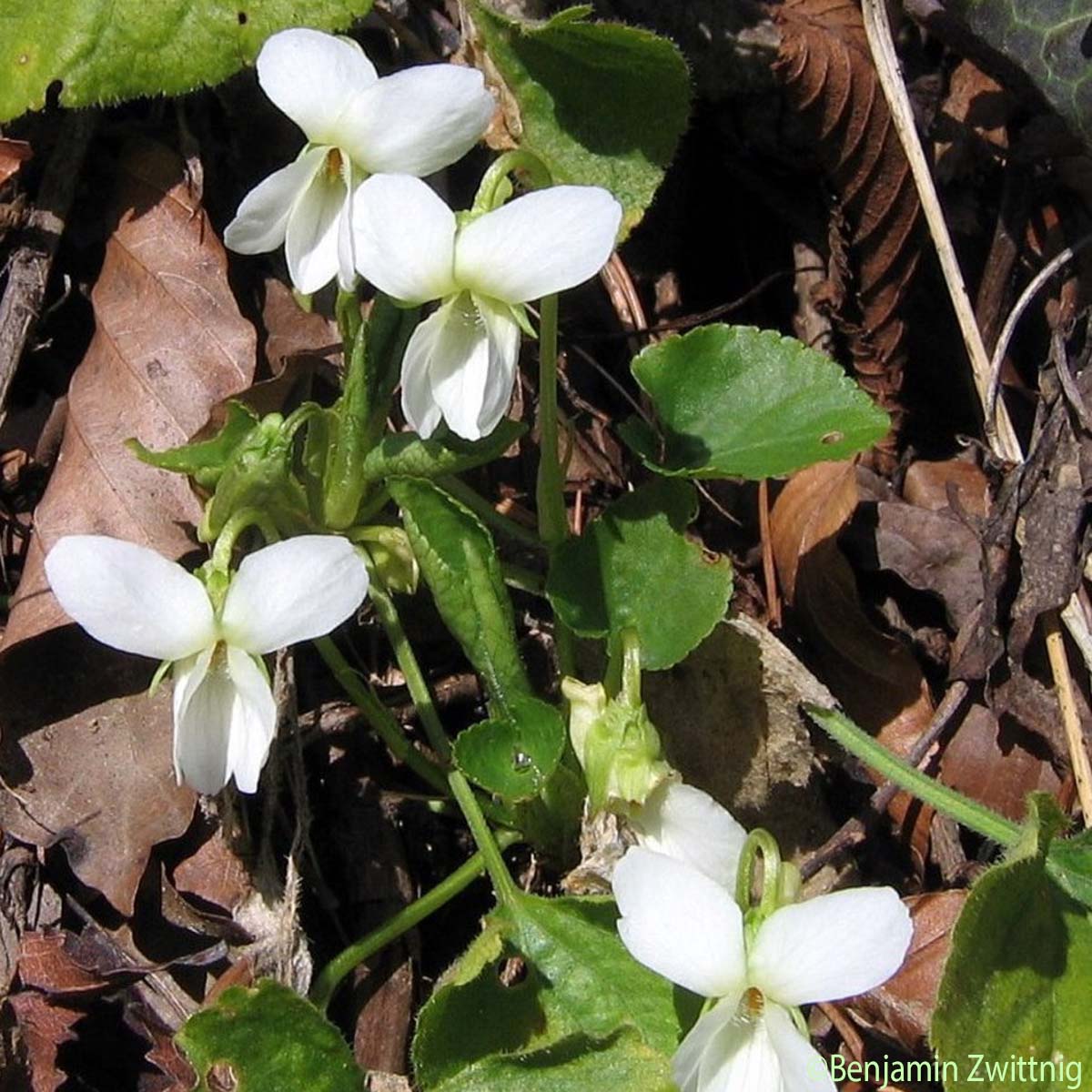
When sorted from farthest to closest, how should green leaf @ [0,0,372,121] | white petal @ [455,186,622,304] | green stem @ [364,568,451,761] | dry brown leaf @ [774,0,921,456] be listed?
dry brown leaf @ [774,0,921,456], green leaf @ [0,0,372,121], green stem @ [364,568,451,761], white petal @ [455,186,622,304]

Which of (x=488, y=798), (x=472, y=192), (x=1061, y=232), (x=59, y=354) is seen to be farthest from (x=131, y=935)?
(x=1061, y=232)

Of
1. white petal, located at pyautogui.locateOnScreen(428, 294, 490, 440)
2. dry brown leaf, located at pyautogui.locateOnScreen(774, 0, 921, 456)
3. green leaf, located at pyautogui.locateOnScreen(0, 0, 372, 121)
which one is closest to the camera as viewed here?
white petal, located at pyautogui.locateOnScreen(428, 294, 490, 440)

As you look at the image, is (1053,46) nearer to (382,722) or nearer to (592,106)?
(592,106)

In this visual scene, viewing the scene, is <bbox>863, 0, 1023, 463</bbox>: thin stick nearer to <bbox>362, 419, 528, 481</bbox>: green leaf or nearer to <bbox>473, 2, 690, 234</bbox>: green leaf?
<bbox>473, 2, 690, 234</bbox>: green leaf

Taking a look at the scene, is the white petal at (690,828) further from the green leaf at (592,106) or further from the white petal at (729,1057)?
the green leaf at (592,106)

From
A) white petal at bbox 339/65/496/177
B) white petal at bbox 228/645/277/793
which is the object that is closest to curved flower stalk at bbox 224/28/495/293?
white petal at bbox 339/65/496/177

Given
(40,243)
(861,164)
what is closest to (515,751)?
(40,243)
